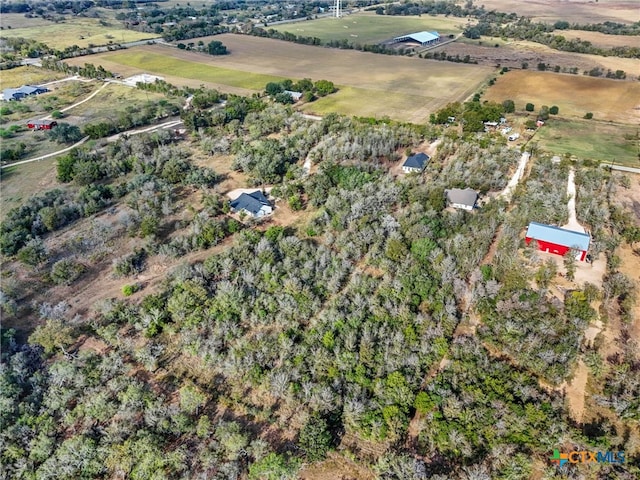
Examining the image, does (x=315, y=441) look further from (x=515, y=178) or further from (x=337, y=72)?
(x=337, y=72)

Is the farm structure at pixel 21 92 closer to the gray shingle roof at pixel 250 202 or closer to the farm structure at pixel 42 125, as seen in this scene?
the farm structure at pixel 42 125

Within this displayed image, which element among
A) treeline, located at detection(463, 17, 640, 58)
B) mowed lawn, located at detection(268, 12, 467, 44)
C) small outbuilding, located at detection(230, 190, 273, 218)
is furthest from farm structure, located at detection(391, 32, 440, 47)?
small outbuilding, located at detection(230, 190, 273, 218)

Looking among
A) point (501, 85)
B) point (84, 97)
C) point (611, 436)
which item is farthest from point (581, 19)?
point (611, 436)

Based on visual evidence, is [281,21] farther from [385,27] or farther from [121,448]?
[121,448]

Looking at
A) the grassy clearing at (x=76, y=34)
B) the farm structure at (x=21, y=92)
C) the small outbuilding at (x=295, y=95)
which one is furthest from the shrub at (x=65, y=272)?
the grassy clearing at (x=76, y=34)

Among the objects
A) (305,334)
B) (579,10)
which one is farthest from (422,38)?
(305,334)
